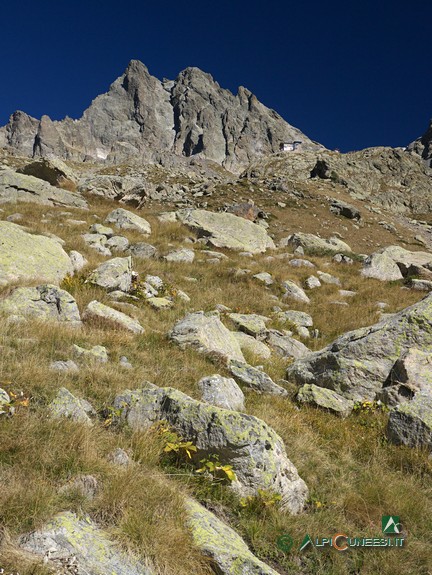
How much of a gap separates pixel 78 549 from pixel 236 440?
6.60ft

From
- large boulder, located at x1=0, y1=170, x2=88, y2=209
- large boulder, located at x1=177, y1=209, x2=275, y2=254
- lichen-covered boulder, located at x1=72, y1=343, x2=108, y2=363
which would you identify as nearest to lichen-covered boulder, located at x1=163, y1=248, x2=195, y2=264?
large boulder, located at x1=177, y1=209, x2=275, y2=254

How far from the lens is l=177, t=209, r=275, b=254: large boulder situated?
21.8m

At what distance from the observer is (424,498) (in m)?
4.27

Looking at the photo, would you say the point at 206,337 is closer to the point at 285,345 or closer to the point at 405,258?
the point at 285,345

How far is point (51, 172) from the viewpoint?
28234 millimetres

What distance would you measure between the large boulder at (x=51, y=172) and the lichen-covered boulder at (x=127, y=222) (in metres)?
10.1

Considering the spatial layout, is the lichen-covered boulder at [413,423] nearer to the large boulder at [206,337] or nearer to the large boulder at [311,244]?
the large boulder at [206,337]

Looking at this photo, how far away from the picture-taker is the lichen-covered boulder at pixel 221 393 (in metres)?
5.50

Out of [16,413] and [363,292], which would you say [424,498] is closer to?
[16,413]

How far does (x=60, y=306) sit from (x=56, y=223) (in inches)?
454

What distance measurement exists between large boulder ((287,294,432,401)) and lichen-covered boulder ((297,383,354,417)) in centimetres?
41

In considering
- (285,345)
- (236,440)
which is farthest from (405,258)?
(236,440)

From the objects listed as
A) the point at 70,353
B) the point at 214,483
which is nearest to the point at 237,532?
the point at 214,483

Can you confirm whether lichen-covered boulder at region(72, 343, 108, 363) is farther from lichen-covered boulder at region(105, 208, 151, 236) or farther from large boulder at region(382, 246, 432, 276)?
large boulder at region(382, 246, 432, 276)
